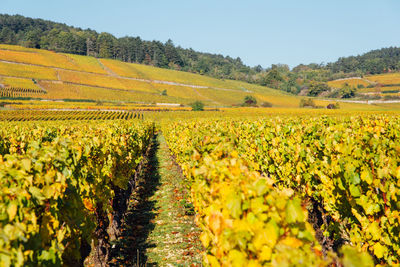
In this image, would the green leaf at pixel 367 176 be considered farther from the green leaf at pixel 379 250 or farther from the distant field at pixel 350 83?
the distant field at pixel 350 83

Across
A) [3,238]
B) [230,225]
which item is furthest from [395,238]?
[3,238]

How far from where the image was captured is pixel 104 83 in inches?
4124

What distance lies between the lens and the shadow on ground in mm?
6586

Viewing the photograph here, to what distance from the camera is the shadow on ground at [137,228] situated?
6.59m

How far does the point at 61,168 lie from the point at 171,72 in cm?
14333

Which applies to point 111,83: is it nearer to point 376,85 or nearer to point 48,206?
point 48,206

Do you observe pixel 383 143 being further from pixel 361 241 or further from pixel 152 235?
pixel 152 235

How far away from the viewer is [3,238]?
2193 mm

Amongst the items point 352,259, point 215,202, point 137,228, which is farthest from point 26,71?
point 352,259

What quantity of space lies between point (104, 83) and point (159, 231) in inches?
4133

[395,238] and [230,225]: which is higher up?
[230,225]

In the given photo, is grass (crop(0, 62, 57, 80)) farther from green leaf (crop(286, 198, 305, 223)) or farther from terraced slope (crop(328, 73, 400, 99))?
terraced slope (crop(328, 73, 400, 99))

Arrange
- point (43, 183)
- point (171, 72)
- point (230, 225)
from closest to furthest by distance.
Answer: point (230, 225), point (43, 183), point (171, 72)

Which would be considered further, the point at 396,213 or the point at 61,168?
the point at 61,168
